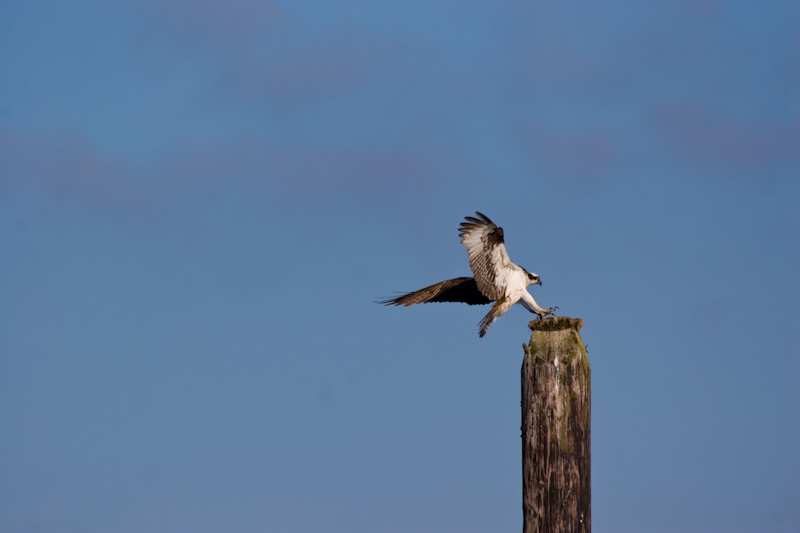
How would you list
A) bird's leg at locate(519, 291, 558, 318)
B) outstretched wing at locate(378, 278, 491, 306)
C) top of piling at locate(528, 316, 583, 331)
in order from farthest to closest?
outstretched wing at locate(378, 278, 491, 306), bird's leg at locate(519, 291, 558, 318), top of piling at locate(528, 316, 583, 331)

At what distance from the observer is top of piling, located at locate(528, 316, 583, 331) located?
7848mm

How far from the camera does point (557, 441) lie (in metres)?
7.20

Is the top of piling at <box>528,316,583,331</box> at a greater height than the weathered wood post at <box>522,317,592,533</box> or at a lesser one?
greater

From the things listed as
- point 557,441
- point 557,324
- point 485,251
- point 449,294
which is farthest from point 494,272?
point 557,441

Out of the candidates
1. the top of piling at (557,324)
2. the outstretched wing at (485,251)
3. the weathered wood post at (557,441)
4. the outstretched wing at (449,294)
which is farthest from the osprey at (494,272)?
the weathered wood post at (557,441)

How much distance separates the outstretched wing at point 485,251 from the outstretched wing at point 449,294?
1477mm

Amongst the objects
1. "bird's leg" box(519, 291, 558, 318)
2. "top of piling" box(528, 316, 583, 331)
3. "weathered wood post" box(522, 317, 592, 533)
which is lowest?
"weathered wood post" box(522, 317, 592, 533)

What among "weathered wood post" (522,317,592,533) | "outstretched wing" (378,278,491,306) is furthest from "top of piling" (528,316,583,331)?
"outstretched wing" (378,278,491,306)

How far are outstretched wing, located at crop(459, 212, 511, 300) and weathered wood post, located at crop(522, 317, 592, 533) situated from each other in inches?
185

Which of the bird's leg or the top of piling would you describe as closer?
the top of piling

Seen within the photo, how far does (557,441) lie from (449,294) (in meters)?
7.13

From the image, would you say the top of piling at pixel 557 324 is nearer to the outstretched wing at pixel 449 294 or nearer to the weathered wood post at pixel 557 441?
the weathered wood post at pixel 557 441

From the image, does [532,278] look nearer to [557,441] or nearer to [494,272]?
[494,272]

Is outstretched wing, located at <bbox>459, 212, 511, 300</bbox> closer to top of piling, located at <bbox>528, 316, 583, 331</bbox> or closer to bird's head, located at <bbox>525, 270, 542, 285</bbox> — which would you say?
bird's head, located at <bbox>525, 270, 542, 285</bbox>
